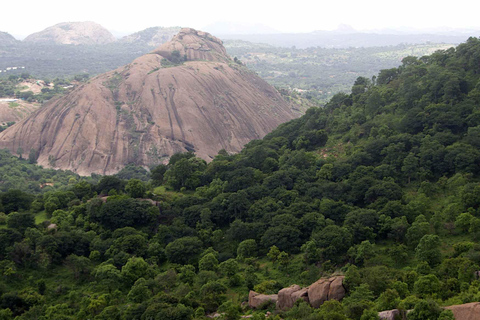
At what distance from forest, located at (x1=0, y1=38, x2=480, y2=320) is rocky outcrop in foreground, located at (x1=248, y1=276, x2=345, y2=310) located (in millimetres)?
590

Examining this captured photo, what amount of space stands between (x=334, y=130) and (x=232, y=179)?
50.1 ft

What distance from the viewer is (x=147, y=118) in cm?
8300

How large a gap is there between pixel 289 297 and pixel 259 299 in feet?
6.38

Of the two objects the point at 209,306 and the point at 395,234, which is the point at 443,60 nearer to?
the point at 395,234

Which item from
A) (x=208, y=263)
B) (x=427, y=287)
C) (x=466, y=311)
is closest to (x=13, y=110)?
(x=208, y=263)

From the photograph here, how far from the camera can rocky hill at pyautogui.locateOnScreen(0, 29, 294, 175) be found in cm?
7706

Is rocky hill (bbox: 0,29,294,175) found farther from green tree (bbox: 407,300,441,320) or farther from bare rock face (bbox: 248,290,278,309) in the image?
green tree (bbox: 407,300,441,320)

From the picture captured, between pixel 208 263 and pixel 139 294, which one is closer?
pixel 139 294

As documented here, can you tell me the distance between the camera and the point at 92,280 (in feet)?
104

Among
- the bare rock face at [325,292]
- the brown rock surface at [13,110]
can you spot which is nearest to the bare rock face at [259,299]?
the bare rock face at [325,292]

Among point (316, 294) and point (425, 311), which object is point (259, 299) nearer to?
point (316, 294)

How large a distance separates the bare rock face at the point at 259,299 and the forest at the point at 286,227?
1.46ft

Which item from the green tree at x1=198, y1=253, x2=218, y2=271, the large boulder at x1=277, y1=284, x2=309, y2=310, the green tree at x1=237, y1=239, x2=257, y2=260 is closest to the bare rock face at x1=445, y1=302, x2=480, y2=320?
the large boulder at x1=277, y1=284, x2=309, y2=310

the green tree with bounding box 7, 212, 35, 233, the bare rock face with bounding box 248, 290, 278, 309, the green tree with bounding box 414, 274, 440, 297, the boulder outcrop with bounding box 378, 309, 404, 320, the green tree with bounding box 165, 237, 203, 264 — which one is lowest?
the green tree with bounding box 165, 237, 203, 264
